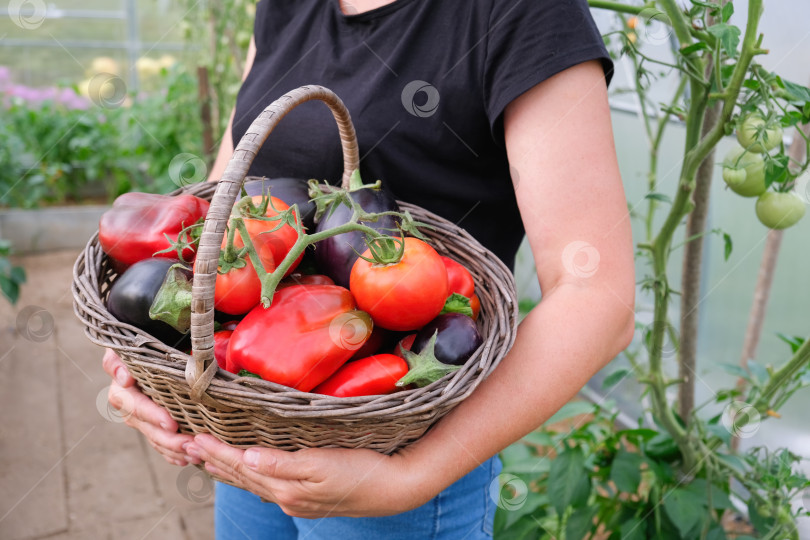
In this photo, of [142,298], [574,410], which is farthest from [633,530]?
[142,298]

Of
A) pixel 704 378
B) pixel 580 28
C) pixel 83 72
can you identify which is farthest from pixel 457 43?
pixel 83 72

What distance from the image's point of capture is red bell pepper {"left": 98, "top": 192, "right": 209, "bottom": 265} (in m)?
0.75

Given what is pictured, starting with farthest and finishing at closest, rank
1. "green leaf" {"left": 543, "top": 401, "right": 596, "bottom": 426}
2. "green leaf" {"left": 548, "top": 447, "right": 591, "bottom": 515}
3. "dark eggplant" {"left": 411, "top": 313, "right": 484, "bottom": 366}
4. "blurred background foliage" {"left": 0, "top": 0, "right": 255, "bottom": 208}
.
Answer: "blurred background foliage" {"left": 0, "top": 0, "right": 255, "bottom": 208}, "green leaf" {"left": 543, "top": 401, "right": 596, "bottom": 426}, "green leaf" {"left": 548, "top": 447, "right": 591, "bottom": 515}, "dark eggplant" {"left": 411, "top": 313, "right": 484, "bottom": 366}

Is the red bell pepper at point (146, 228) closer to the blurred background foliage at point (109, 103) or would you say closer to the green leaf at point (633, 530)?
the green leaf at point (633, 530)

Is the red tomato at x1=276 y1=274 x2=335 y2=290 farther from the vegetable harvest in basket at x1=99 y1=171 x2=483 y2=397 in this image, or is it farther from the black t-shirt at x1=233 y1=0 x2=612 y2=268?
the black t-shirt at x1=233 y1=0 x2=612 y2=268

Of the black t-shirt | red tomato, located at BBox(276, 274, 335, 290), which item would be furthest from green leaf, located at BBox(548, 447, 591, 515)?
red tomato, located at BBox(276, 274, 335, 290)

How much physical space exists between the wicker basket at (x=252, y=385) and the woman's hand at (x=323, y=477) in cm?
1

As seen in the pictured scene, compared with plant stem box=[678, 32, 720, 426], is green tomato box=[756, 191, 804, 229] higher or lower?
higher

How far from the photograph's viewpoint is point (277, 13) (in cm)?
101

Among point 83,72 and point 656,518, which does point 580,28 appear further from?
point 83,72

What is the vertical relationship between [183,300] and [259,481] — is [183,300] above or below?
above

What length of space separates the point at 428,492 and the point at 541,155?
1.20 feet

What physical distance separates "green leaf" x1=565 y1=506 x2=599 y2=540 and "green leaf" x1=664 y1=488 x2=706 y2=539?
0.44ft

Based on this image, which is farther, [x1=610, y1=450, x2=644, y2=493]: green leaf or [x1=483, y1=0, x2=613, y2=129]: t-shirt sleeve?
[x1=610, y1=450, x2=644, y2=493]: green leaf
